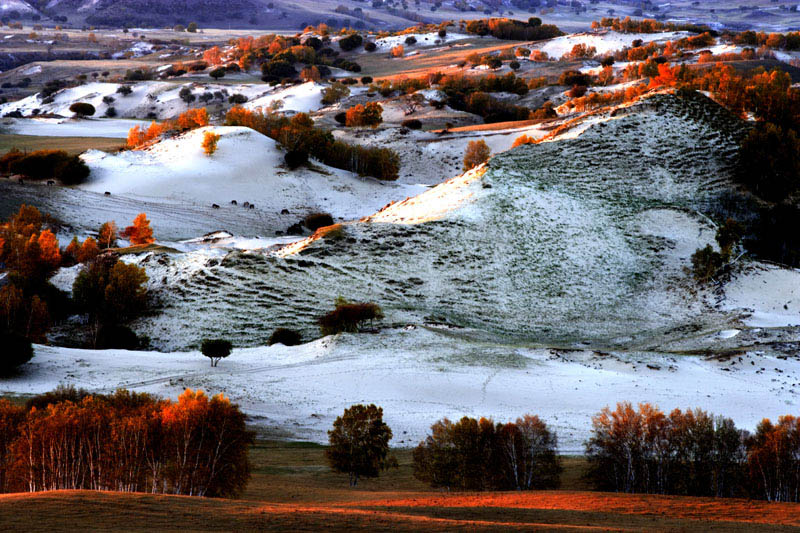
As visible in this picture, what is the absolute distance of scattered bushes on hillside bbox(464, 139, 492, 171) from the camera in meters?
92.0

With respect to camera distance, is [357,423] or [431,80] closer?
[357,423]

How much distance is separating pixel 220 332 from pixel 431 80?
105321 mm

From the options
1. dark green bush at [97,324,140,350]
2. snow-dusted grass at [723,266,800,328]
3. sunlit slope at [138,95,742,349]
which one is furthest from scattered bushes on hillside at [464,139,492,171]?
dark green bush at [97,324,140,350]

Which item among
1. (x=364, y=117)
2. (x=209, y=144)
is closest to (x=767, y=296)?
(x=209, y=144)

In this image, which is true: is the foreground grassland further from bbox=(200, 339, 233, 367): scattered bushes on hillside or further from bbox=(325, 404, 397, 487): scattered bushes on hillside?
bbox=(200, 339, 233, 367): scattered bushes on hillside

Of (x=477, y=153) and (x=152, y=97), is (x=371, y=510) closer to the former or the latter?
(x=477, y=153)

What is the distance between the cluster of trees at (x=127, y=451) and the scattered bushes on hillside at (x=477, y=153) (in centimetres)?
7163

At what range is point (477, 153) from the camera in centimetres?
9300

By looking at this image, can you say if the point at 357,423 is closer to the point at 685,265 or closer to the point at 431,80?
the point at 685,265

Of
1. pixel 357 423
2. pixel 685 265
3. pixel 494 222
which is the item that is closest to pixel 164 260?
pixel 494 222

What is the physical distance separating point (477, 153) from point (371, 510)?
7719 cm

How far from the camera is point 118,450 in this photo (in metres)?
21.6

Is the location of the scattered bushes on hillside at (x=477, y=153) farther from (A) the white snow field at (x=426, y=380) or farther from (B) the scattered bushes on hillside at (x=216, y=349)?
(B) the scattered bushes on hillside at (x=216, y=349)

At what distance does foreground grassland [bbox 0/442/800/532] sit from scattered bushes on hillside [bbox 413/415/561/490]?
2.43ft
